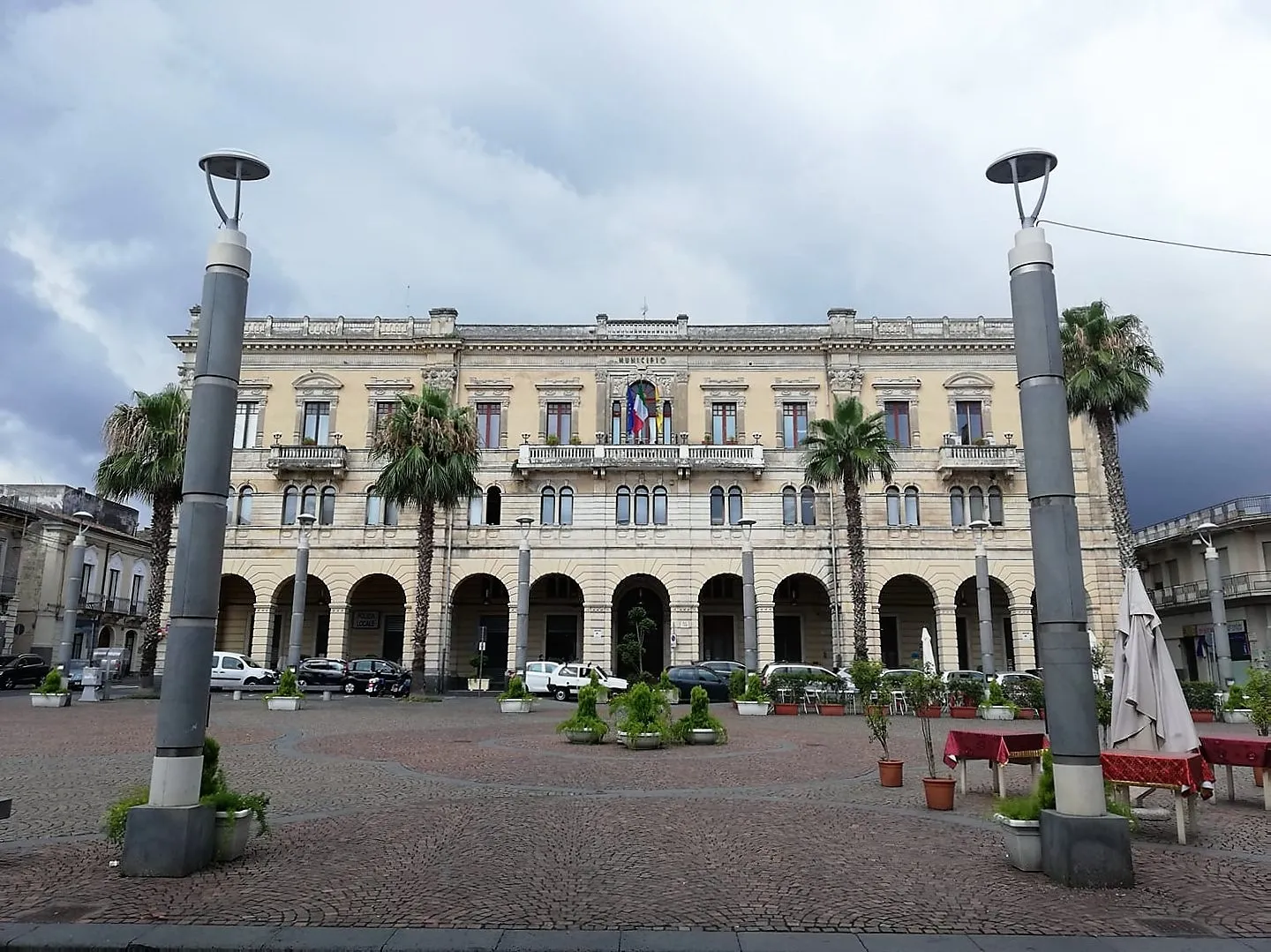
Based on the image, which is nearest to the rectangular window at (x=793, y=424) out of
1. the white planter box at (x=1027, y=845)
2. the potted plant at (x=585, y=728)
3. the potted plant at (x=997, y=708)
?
the potted plant at (x=997, y=708)

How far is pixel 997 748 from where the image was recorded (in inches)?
413

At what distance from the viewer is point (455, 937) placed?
18.5 feet

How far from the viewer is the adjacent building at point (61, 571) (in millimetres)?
46812

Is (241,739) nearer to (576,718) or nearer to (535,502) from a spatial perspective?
(576,718)

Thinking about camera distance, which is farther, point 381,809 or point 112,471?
point 112,471

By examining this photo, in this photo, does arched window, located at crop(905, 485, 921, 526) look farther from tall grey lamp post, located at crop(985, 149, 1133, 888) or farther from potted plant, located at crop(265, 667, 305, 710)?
tall grey lamp post, located at crop(985, 149, 1133, 888)

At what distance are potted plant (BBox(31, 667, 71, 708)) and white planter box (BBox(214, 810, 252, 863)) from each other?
2325 centimetres

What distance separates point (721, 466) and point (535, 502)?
8.75m

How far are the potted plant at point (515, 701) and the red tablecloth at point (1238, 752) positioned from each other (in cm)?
1911

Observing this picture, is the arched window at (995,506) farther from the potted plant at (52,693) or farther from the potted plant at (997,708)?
the potted plant at (52,693)

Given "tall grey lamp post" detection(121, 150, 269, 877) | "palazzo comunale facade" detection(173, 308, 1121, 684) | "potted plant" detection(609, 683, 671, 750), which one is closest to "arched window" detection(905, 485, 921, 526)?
"palazzo comunale facade" detection(173, 308, 1121, 684)

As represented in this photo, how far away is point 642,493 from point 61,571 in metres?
33.8

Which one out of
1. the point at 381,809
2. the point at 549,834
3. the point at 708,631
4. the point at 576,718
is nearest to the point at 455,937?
the point at 549,834

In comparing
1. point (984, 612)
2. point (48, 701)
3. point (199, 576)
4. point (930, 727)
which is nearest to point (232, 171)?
point (199, 576)
